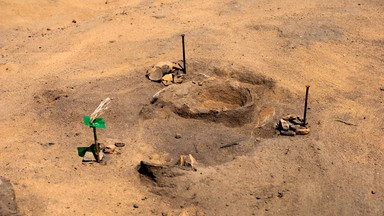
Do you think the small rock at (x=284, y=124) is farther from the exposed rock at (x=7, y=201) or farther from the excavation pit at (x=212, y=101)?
the exposed rock at (x=7, y=201)

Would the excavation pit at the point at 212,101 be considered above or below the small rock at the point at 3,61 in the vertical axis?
below

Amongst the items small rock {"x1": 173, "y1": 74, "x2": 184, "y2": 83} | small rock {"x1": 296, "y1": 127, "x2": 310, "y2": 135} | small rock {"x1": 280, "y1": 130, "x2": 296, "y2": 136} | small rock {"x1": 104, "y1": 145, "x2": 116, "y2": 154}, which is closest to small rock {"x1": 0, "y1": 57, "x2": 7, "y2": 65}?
small rock {"x1": 173, "y1": 74, "x2": 184, "y2": 83}

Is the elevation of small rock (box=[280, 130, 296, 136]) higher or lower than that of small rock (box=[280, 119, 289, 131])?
lower

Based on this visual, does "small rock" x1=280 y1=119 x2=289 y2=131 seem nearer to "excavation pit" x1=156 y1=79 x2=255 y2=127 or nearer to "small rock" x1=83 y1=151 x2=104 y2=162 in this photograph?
"excavation pit" x1=156 y1=79 x2=255 y2=127

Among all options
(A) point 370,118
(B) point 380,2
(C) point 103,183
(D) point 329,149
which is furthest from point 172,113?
(B) point 380,2

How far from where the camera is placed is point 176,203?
831cm

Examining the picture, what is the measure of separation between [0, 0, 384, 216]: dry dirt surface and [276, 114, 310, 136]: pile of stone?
16 cm

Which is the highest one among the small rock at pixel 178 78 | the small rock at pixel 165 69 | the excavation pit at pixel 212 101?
the small rock at pixel 165 69

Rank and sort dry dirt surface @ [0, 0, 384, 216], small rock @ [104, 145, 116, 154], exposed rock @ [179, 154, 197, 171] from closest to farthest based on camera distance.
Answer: dry dirt surface @ [0, 0, 384, 216], exposed rock @ [179, 154, 197, 171], small rock @ [104, 145, 116, 154]

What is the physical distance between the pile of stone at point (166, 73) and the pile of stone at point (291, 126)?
2.74 meters

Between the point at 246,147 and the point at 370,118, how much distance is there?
2761 millimetres

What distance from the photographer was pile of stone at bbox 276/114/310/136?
9.84m

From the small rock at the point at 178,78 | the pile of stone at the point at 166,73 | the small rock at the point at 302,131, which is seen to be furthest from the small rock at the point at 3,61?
the small rock at the point at 302,131

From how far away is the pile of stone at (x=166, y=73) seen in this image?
1165 centimetres
